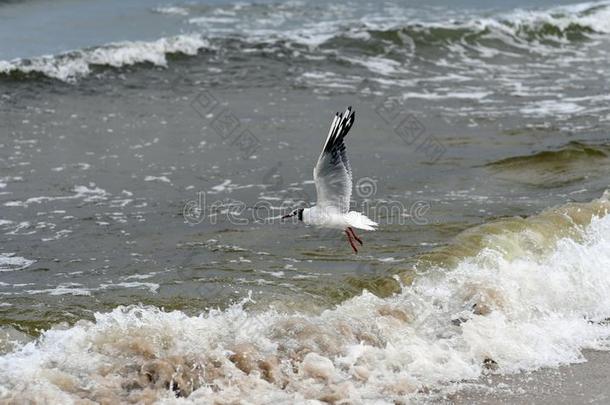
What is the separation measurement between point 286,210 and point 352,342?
371 centimetres

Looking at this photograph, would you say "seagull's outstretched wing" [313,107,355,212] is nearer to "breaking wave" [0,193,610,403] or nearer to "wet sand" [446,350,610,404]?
"breaking wave" [0,193,610,403]

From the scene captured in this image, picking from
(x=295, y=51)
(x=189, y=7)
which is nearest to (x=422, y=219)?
(x=295, y=51)

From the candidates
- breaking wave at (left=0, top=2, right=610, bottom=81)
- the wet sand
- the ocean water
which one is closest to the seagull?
the ocean water

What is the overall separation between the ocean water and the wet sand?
110 millimetres

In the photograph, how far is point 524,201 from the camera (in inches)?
411

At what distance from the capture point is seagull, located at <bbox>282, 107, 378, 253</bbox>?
278 inches

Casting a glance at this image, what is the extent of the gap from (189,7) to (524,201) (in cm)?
1555

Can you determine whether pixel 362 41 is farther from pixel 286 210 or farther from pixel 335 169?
pixel 335 169

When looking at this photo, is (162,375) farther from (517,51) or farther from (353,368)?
(517,51)

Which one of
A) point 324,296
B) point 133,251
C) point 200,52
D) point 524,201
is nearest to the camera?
point 324,296

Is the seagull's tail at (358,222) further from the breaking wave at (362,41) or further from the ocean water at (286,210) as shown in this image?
the breaking wave at (362,41)

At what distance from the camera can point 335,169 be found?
7.29m

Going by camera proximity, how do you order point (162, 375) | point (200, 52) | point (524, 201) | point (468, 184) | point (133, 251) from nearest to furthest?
point (162, 375) → point (133, 251) → point (524, 201) → point (468, 184) → point (200, 52)

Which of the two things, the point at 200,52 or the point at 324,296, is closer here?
the point at 324,296
